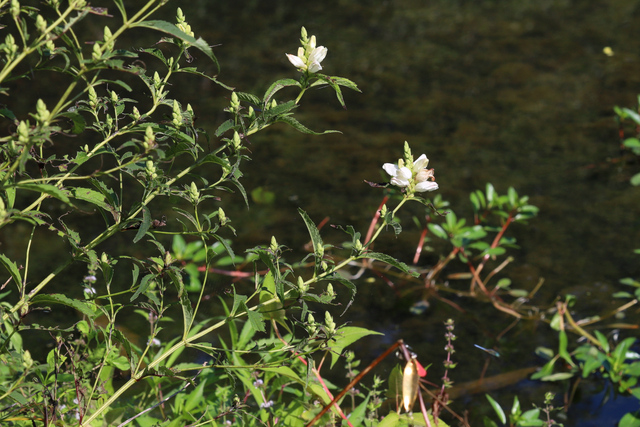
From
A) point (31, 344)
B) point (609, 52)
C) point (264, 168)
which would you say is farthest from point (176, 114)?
point (609, 52)

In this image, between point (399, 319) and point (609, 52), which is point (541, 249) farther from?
point (609, 52)

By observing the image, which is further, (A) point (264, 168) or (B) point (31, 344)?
(A) point (264, 168)

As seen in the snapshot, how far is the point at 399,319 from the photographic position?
2887 mm

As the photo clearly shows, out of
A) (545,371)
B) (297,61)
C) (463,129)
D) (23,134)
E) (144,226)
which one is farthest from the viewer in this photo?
(463,129)

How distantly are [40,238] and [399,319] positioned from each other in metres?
1.79

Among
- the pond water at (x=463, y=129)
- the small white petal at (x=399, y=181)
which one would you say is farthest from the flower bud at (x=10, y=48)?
the pond water at (x=463, y=129)

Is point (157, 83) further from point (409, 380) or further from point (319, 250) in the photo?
point (409, 380)

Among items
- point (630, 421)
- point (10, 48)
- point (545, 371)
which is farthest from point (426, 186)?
point (545, 371)

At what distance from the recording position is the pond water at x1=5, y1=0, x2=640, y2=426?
9.78 feet

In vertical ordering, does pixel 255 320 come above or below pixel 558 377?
above

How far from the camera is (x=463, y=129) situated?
14.4 feet

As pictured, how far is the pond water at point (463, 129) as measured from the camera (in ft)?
9.78

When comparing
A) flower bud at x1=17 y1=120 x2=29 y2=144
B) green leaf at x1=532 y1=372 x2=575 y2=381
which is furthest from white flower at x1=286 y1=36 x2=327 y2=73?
green leaf at x1=532 y1=372 x2=575 y2=381

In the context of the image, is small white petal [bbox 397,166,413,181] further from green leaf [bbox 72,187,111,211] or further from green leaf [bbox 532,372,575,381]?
green leaf [bbox 532,372,575,381]
